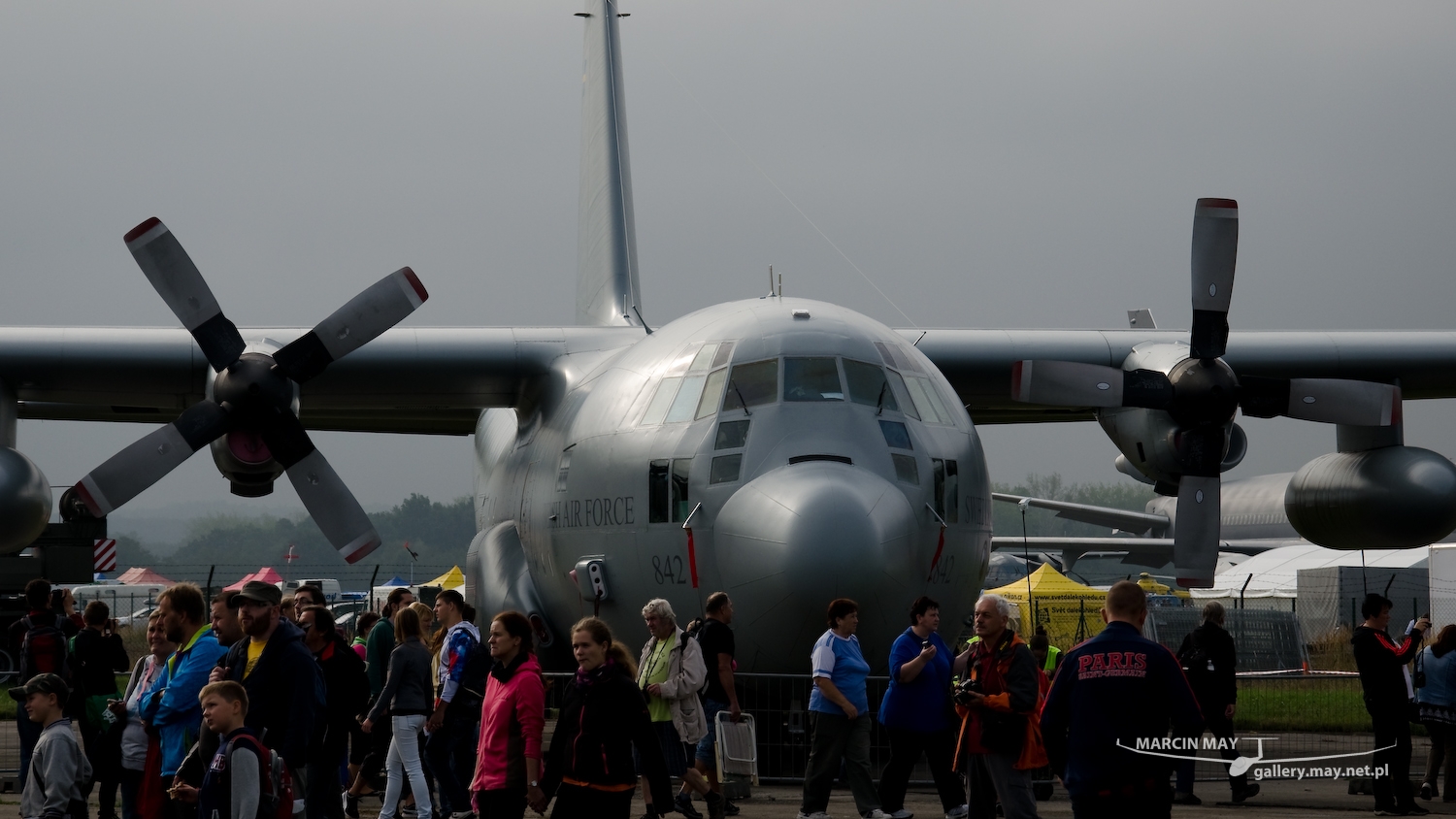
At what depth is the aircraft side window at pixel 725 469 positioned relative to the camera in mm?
10875

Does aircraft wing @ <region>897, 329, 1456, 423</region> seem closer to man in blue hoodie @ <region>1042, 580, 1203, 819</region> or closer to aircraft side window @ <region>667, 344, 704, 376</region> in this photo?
aircraft side window @ <region>667, 344, 704, 376</region>

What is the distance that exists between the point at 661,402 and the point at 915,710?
12.3 ft

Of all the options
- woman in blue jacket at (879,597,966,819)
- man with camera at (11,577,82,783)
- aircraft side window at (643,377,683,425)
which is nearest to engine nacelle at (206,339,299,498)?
man with camera at (11,577,82,783)

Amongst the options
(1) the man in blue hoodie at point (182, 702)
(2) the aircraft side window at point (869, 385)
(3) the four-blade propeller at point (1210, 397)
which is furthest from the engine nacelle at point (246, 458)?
(3) the four-blade propeller at point (1210, 397)

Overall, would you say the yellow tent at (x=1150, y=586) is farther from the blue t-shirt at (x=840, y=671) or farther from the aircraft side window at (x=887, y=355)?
the blue t-shirt at (x=840, y=671)

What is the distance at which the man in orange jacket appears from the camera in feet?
25.5

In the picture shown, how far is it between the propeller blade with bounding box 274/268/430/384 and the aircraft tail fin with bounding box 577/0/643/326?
4.75 meters

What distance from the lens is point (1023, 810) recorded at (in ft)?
25.4

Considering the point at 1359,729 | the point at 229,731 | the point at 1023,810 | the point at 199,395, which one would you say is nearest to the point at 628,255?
the point at 199,395

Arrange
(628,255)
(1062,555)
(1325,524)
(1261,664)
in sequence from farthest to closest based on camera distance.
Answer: (1062,555)
(1261,664)
(628,255)
(1325,524)

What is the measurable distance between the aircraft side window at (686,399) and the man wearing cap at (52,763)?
Answer: 18.1 feet

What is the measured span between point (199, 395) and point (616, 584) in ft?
20.1

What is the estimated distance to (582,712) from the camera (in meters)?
6.64

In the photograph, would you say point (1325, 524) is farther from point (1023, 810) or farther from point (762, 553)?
point (1023, 810)
